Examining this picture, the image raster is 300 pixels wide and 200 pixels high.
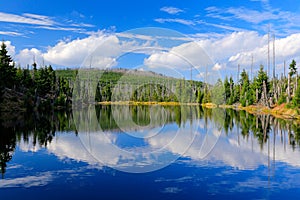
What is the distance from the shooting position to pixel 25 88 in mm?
63094

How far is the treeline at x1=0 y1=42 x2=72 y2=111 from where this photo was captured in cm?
5010

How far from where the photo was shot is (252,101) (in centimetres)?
6412

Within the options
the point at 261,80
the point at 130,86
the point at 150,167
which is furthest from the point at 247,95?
the point at 150,167

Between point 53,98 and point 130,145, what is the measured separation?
50.8 m

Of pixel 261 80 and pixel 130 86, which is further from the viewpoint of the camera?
pixel 130 86

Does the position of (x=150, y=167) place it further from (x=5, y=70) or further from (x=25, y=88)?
(x=25, y=88)

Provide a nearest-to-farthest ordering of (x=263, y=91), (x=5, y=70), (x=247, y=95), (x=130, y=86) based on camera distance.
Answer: (x=5, y=70), (x=263, y=91), (x=247, y=95), (x=130, y=86)

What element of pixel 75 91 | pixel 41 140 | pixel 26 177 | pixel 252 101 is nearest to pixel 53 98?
pixel 75 91

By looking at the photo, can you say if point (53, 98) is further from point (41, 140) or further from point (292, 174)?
point (292, 174)

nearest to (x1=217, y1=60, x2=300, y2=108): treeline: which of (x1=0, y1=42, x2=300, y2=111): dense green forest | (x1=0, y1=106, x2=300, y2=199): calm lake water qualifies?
(x1=0, y1=42, x2=300, y2=111): dense green forest

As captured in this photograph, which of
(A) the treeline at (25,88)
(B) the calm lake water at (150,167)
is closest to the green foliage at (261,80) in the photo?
(A) the treeline at (25,88)

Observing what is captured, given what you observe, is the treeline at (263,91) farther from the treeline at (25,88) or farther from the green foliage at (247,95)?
the treeline at (25,88)

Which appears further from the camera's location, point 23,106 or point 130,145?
point 23,106

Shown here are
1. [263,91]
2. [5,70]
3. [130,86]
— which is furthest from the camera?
[130,86]
